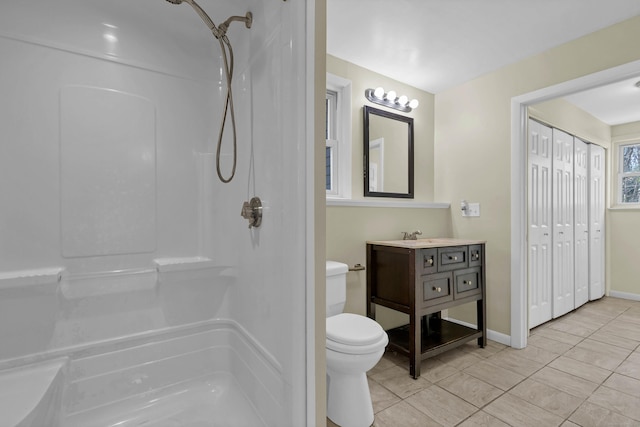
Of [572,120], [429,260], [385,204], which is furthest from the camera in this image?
[572,120]

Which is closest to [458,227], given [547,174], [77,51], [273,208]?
[547,174]

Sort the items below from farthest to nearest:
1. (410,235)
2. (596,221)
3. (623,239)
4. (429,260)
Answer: (623,239) → (596,221) → (410,235) → (429,260)

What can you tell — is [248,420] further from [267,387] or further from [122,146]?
[122,146]

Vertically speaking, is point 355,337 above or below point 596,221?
below

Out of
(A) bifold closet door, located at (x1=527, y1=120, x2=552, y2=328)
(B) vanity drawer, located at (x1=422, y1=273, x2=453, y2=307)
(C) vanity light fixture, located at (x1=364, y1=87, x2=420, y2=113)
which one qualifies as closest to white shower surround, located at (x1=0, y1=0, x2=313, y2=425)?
(B) vanity drawer, located at (x1=422, y1=273, x2=453, y2=307)

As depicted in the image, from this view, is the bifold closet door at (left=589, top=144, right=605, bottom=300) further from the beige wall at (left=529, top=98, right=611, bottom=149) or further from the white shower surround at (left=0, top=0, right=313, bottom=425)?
the white shower surround at (left=0, top=0, right=313, bottom=425)

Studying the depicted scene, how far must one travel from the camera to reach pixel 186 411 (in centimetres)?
148

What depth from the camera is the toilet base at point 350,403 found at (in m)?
1.62

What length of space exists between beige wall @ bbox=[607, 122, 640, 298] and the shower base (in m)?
5.13

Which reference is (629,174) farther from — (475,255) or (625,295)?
(475,255)

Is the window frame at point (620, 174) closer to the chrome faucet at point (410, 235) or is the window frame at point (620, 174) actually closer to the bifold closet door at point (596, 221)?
the bifold closet door at point (596, 221)

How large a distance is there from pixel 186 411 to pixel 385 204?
196cm

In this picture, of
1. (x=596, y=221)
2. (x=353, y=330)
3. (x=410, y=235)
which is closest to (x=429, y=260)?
(x=410, y=235)

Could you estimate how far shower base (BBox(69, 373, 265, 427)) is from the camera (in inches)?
55.1
